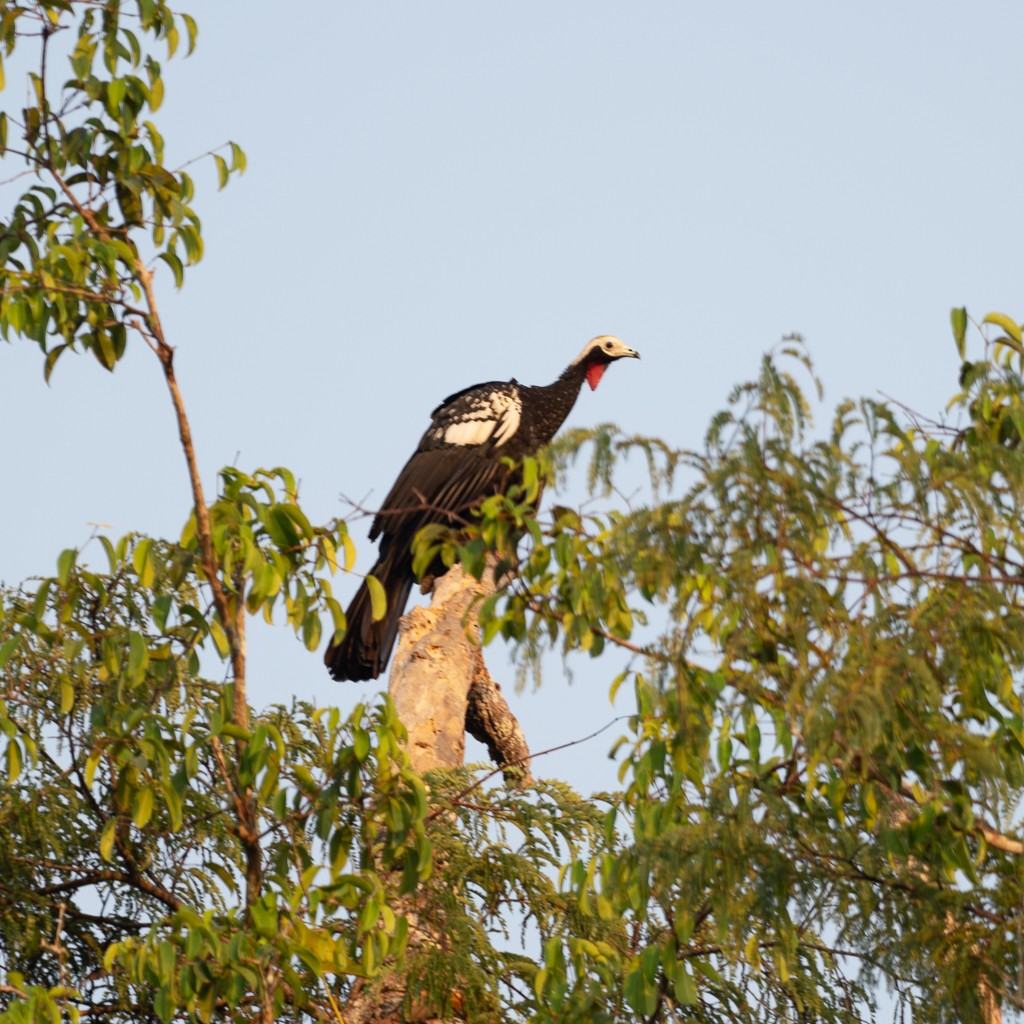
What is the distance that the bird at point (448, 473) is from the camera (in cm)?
582

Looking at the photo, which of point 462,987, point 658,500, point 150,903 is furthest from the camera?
point 150,903

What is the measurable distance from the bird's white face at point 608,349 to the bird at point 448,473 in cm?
25

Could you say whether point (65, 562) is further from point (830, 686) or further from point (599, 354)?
point (599, 354)

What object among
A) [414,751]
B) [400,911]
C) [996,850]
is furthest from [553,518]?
[414,751]

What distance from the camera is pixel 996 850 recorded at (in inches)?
123

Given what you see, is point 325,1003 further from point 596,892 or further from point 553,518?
point 553,518

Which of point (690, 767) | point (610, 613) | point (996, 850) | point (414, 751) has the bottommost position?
point (996, 850)

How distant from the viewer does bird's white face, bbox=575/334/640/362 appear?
7.78m

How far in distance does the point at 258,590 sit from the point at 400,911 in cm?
151

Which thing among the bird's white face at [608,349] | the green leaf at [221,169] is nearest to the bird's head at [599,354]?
the bird's white face at [608,349]

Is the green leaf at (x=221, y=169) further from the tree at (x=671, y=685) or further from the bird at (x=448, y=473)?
the bird at (x=448, y=473)

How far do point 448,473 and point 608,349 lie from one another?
1.60m

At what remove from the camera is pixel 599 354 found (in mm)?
7820

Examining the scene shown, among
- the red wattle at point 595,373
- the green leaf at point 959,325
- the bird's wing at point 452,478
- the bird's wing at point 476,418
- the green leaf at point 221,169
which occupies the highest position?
the red wattle at point 595,373
